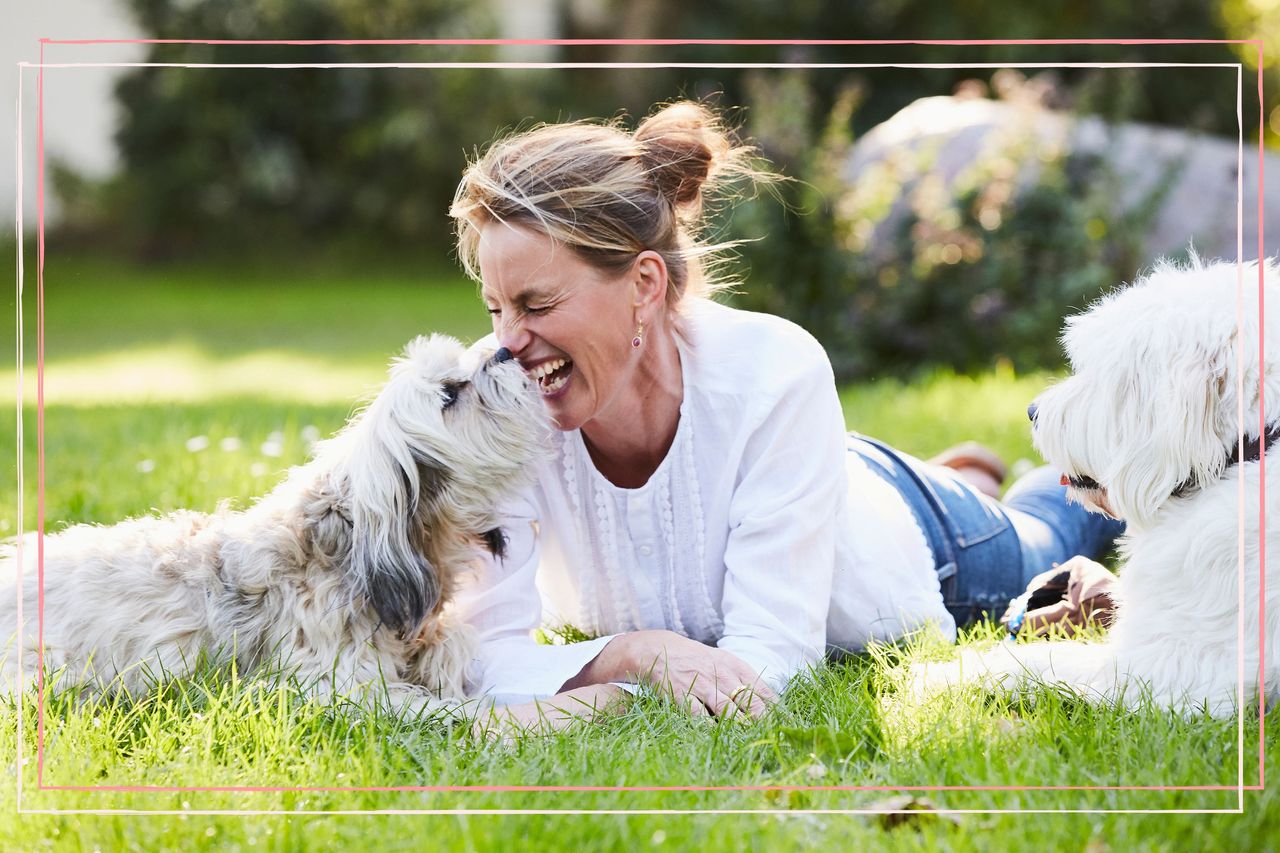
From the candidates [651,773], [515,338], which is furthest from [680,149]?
[651,773]

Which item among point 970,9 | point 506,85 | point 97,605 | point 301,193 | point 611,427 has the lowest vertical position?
point 97,605

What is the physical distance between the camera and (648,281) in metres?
3.34

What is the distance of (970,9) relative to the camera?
20.4m

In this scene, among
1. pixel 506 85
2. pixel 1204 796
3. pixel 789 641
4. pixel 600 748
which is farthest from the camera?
pixel 506 85

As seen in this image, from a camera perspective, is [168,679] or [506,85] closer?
[168,679]

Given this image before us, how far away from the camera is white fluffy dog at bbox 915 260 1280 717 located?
2.70 metres

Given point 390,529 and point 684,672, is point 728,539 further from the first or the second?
point 390,529

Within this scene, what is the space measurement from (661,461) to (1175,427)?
4.60 feet

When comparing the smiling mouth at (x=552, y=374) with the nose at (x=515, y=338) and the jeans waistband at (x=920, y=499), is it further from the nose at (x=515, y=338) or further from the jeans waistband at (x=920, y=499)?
the jeans waistband at (x=920, y=499)

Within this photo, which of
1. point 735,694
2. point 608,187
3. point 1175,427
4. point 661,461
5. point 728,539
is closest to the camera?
point 1175,427

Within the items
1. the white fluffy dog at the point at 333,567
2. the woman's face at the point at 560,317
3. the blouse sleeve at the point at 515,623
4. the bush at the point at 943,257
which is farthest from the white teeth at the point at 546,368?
the bush at the point at 943,257

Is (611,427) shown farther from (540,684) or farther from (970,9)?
(970,9)

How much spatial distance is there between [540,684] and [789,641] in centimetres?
67

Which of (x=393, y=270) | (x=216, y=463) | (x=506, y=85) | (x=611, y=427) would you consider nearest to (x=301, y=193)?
(x=393, y=270)
